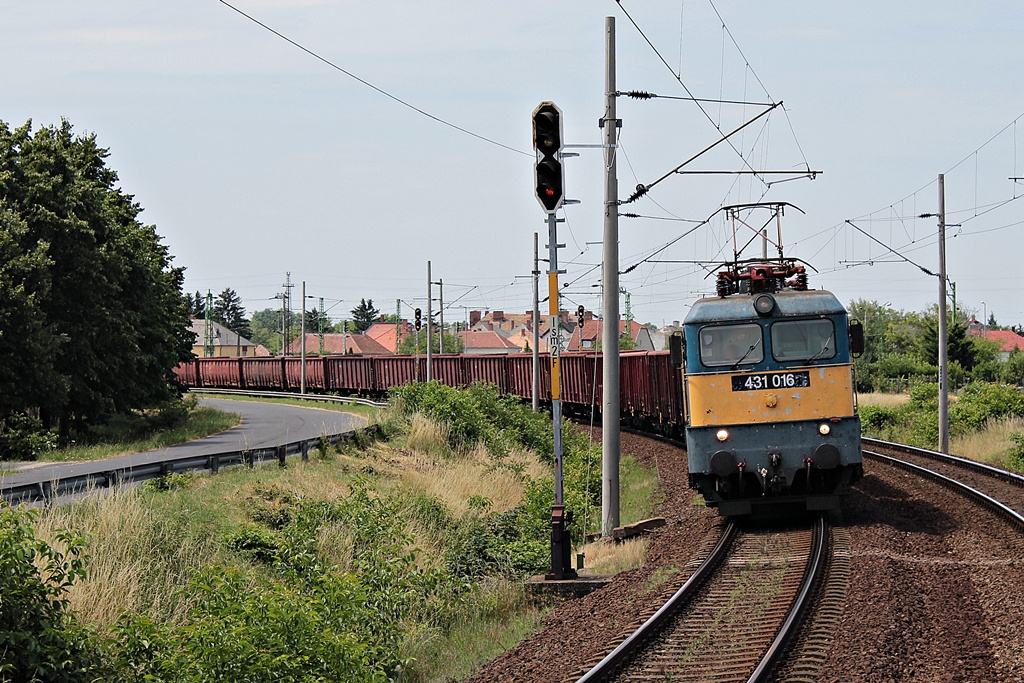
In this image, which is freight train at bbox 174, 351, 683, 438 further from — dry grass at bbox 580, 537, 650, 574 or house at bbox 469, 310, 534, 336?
house at bbox 469, 310, 534, 336

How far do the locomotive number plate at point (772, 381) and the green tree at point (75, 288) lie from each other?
63.7ft

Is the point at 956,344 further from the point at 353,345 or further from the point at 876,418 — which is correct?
the point at 353,345

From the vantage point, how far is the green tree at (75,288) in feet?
90.4

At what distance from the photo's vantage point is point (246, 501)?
1536 cm

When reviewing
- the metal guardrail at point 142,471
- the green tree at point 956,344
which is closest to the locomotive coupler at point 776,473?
the metal guardrail at point 142,471

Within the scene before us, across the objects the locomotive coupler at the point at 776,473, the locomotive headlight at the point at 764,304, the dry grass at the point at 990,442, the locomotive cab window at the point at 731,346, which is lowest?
the dry grass at the point at 990,442

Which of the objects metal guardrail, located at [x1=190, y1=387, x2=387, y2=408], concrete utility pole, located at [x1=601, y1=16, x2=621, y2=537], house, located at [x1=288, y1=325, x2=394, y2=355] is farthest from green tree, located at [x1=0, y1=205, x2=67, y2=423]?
house, located at [x1=288, y1=325, x2=394, y2=355]

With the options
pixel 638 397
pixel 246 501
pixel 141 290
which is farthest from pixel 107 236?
pixel 246 501

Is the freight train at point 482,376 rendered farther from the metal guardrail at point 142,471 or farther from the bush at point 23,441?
the bush at point 23,441

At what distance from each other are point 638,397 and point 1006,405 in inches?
467

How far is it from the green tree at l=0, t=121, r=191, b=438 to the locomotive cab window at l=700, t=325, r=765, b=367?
18878mm

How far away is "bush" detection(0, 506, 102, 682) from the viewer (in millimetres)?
7730

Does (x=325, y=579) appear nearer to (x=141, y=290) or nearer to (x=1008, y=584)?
(x=1008, y=584)

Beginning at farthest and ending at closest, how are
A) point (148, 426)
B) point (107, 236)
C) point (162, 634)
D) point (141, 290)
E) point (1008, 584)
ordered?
1. point (148, 426)
2. point (141, 290)
3. point (107, 236)
4. point (1008, 584)
5. point (162, 634)
